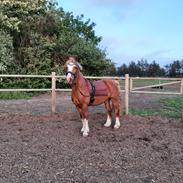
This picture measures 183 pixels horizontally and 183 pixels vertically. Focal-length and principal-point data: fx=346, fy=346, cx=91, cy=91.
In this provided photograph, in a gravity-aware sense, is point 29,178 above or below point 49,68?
below

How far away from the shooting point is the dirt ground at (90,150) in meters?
4.46

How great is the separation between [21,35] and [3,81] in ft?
8.87

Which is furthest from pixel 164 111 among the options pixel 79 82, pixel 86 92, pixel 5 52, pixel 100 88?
pixel 5 52

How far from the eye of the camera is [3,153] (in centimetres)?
547

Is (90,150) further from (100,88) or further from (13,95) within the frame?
(13,95)

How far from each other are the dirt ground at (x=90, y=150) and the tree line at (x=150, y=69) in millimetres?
25192

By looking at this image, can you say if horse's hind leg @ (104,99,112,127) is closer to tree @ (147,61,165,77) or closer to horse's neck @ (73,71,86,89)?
horse's neck @ (73,71,86,89)

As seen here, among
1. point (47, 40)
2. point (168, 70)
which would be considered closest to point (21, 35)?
point (47, 40)

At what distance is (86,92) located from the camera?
700cm

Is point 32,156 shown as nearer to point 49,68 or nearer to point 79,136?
point 79,136

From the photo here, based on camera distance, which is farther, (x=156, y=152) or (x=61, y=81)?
(x=61, y=81)

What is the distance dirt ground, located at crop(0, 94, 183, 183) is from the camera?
446 centimetres

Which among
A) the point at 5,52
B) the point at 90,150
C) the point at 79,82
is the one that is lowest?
the point at 90,150

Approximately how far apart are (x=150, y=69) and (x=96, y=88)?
28258mm
